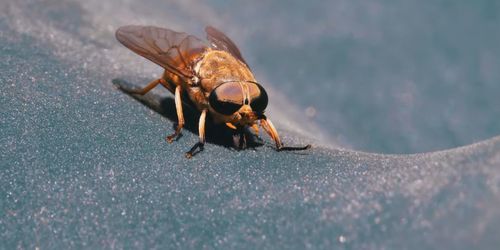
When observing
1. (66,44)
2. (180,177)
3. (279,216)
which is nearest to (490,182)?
(279,216)

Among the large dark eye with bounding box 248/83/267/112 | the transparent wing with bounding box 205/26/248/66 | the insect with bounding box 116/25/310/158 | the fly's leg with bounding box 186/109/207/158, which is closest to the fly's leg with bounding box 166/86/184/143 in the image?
the insect with bounding box 116/25/310/158

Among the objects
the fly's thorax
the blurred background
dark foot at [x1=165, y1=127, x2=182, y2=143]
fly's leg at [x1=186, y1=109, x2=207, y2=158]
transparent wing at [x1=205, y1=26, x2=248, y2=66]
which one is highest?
the blurred background

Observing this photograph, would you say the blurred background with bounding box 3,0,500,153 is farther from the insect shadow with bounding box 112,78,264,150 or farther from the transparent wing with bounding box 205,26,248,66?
the transparent wing with bounding box 205,26,248,66

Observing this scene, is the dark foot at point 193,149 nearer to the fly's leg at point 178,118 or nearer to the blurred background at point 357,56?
the fly's leg at point 178,118

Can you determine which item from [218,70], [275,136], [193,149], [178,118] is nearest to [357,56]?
[218,70]

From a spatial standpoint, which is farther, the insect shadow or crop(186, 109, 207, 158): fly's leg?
the insect shadow

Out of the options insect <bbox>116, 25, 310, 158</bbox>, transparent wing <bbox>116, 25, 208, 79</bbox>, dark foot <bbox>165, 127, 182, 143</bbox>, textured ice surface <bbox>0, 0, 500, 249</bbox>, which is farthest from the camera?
transparent wing <bbox>116, 25, 208, 79</bbox>
